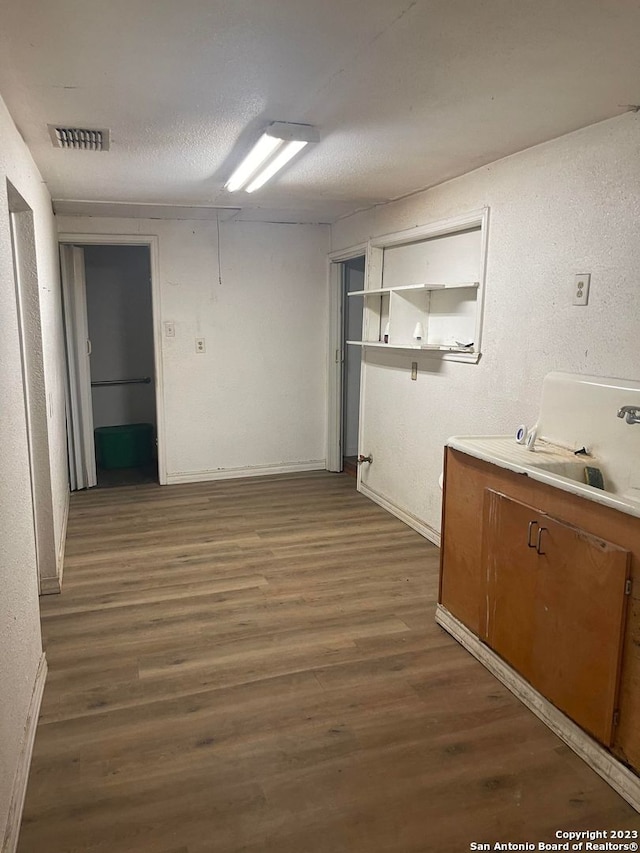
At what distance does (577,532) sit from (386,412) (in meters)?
2.70

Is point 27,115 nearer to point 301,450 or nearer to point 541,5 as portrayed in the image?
point 541,5

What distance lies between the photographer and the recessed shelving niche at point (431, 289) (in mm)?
3623

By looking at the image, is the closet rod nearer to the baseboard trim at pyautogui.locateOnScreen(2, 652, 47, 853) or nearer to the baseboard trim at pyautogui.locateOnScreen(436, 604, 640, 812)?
the baseboard trim at pyautogui.locateOnScreen(2, 652, 47, 853)

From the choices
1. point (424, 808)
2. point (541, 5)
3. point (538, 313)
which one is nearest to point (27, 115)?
point (541, 5)

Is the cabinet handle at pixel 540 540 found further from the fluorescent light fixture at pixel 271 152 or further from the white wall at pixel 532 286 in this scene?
the fluorescent light fixture at pixel 271 152

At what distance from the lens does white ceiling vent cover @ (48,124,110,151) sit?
273 cm

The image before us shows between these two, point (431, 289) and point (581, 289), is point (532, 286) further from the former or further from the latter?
point (431, 289)

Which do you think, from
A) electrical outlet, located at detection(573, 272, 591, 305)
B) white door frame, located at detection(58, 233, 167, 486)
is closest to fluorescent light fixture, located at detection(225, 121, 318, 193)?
electrical outlet, located at detection(573, 272, 591, 305)

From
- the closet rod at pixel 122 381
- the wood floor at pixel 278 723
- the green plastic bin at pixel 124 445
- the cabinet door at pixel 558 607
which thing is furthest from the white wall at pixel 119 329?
the cabinet door at pixel 558 607

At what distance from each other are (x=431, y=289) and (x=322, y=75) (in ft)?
6.80

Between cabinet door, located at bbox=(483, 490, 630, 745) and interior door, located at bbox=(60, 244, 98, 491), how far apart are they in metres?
3.95

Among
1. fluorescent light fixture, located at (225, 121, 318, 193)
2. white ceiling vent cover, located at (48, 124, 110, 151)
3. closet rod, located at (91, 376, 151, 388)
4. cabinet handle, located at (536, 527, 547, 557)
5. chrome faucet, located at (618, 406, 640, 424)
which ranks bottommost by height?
cabinet handle, located at (536, 527, 547, 557)

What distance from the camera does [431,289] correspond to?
13.1 ft

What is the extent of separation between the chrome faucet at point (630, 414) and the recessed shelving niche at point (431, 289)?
1190mm
